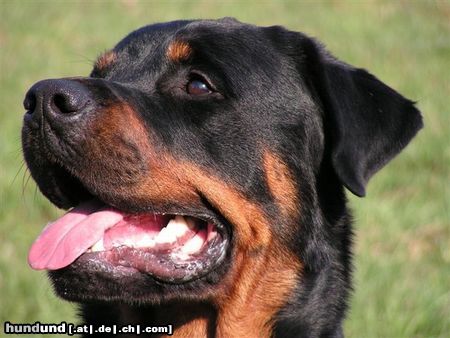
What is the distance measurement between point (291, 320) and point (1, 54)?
25.0 ft

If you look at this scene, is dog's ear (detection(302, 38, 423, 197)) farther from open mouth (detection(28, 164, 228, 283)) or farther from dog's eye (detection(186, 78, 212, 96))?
open mouth (detection(28, 164, 228, 283))

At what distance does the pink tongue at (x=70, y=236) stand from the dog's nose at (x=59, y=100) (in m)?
0.44

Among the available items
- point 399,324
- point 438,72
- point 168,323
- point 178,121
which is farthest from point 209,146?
point 438,72

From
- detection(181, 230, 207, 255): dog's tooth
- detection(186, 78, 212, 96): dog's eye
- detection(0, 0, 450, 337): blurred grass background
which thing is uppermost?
detection(186, 78, 212, 96): dog's eye

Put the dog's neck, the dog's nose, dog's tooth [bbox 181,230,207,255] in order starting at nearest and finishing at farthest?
the dog's nose → dog's tooth [bbox 181,230,207,255] → the dog's neck

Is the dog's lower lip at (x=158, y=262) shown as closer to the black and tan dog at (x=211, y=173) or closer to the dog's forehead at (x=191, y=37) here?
the black and tan dog at (x=211, y=173)

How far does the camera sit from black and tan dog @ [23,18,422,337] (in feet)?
10.6

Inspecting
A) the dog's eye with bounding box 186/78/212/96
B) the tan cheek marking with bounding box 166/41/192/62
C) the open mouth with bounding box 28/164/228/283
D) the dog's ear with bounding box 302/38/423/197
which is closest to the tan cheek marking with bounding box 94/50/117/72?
the tan cheek marking with bounding box 166/41/192/62

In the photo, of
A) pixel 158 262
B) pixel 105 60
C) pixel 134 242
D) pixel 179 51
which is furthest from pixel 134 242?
pixel 105 60

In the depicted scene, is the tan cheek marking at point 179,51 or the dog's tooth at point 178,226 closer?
the dog's tooth at point 178,226

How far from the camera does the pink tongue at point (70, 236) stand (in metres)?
3.27

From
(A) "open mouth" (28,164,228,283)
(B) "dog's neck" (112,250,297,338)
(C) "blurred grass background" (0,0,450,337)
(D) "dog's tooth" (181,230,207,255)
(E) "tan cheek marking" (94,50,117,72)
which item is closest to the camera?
(A) "open mouth" (28,164,228,283)

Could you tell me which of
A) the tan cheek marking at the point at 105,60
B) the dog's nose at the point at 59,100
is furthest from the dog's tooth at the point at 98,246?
the tan cheek marking at the point at 105,60

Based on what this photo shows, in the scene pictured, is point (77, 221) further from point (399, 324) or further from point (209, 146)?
point (399, 324)
